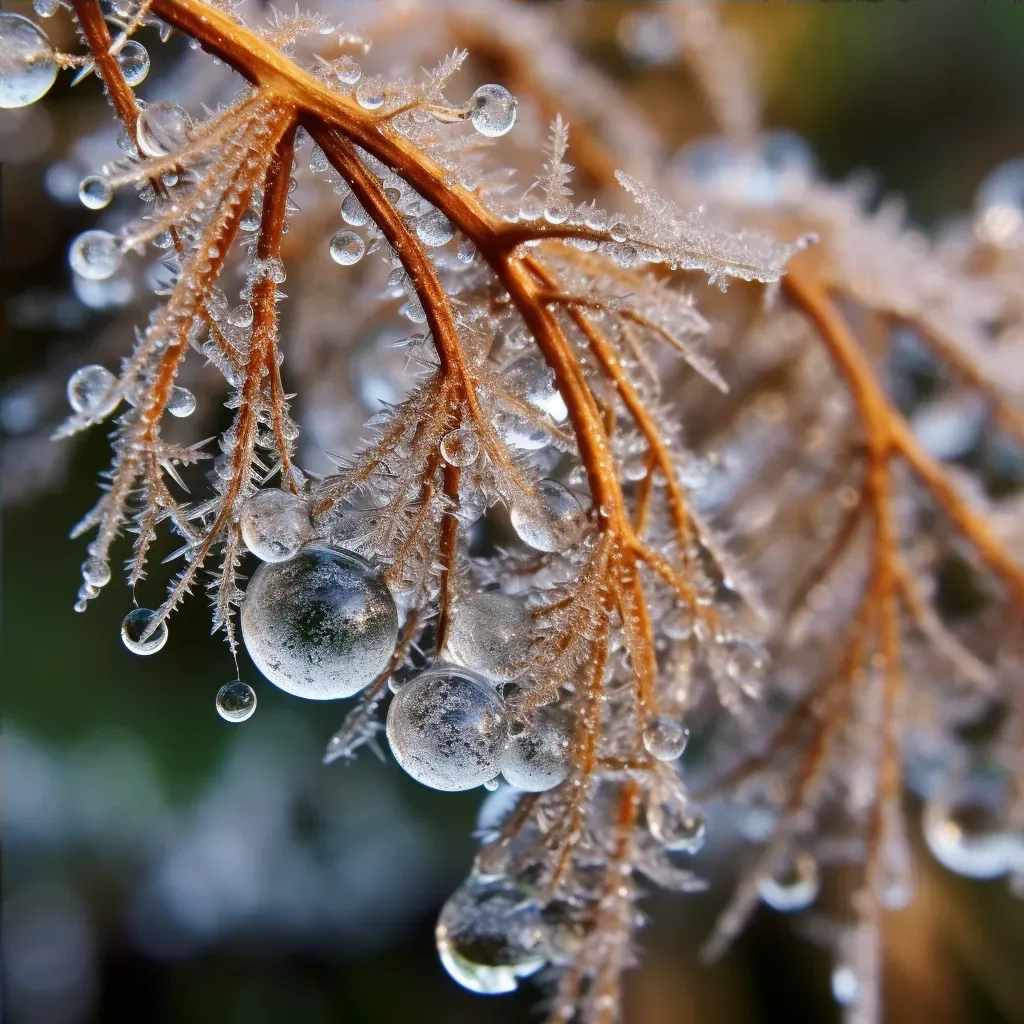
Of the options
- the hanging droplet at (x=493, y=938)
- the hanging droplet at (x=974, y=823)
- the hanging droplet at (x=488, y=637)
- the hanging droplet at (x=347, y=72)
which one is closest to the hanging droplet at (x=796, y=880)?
the hanging droplet at (x=974, y=823)

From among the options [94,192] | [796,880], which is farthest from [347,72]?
[796,880]

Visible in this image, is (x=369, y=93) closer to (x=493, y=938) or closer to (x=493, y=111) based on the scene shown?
(x=493, y=111)

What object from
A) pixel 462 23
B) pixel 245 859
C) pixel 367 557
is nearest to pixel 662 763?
pixel 367 557

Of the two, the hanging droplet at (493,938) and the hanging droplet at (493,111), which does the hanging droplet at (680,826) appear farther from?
the hanging droplet at (493,111)

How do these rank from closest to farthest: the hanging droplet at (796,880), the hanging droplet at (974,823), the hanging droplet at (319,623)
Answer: the hanging droplet at (319,623), the hanging droplet at (796,880), the hanging droplet at (974,823)

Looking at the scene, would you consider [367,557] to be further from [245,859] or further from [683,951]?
[683,951]
